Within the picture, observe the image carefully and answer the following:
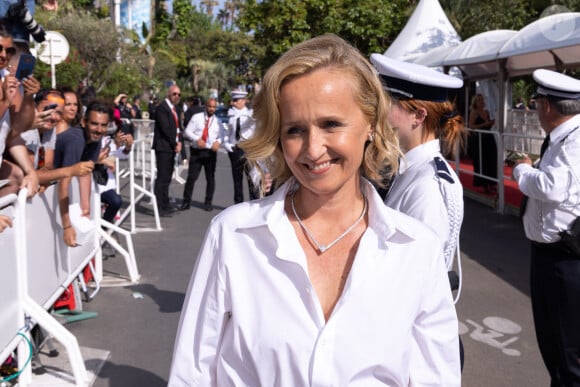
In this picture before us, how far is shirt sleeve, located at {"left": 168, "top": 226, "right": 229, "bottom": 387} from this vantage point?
181 centimetres

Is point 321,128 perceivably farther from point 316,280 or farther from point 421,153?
point 421,153

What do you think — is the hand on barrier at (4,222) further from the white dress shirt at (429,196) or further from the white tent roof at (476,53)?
the white tent roof at (476,53)

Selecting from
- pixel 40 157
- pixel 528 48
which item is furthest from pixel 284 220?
pixel 528 48

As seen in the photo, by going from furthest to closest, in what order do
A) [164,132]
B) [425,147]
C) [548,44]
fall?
[164,132] → [548,44] → [425,147]

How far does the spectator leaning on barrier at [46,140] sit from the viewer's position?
5398mm

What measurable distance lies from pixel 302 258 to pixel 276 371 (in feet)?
1.00

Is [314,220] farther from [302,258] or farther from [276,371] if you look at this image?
[276,371]

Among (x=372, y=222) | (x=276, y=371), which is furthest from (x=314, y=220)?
(x=276, y=371)

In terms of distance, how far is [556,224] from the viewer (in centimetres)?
Answer: 387

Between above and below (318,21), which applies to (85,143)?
below

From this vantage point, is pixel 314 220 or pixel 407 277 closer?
pixel 407 277

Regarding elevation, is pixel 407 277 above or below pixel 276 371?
above

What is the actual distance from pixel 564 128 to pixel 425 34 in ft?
49.8

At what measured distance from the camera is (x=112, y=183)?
8375 millimetres
